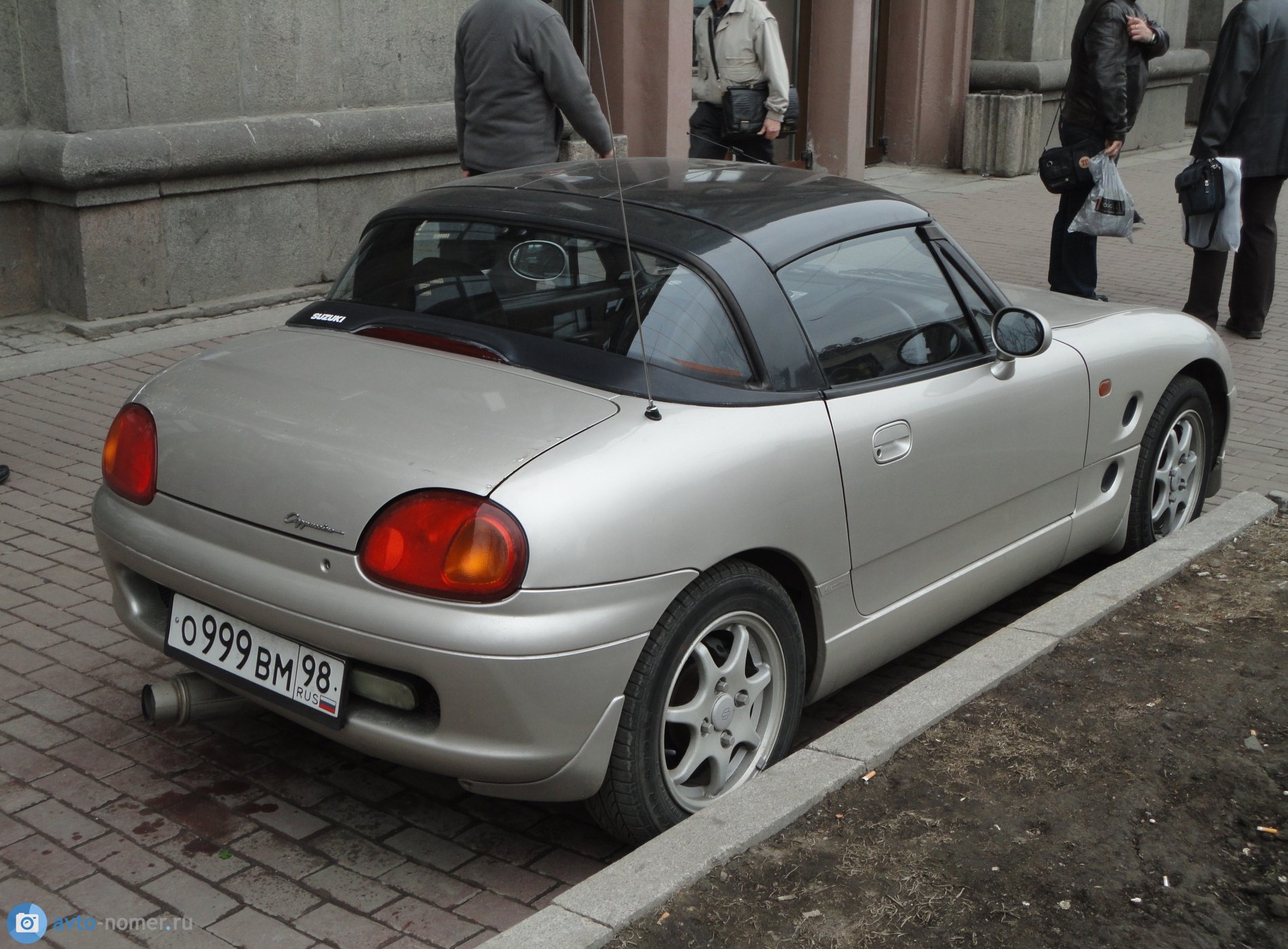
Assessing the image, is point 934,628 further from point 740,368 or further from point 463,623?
point 463,623

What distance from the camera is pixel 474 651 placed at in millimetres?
2852

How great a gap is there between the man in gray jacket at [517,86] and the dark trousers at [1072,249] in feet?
10.6

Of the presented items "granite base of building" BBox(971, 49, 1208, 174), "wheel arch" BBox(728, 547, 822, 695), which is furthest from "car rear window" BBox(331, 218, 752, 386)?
"granite base of building" BBox(971, 49, 1208, 174)

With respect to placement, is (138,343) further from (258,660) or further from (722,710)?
(722,710)

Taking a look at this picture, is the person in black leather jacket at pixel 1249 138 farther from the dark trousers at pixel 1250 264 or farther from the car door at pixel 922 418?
the car door at pixel 922 418

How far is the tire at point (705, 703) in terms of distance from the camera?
3084 millimetres

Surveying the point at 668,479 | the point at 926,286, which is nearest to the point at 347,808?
the point at 668,479

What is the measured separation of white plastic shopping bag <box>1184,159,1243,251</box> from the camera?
27.5 feet

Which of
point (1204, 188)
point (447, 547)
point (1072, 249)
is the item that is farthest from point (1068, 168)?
point (447, 547)

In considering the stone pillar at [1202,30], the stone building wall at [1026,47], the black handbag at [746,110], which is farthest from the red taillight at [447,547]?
the stone pillar at [1202,30]

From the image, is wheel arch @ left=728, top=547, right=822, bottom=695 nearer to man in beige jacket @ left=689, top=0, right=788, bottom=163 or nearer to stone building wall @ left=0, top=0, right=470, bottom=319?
stone building wall @ left=0, top=0, right=470, bottom=319

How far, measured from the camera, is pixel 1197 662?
156 inches

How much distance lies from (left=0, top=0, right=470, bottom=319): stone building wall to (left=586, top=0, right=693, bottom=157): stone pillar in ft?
7.55

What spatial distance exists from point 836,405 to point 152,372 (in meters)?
4.62
